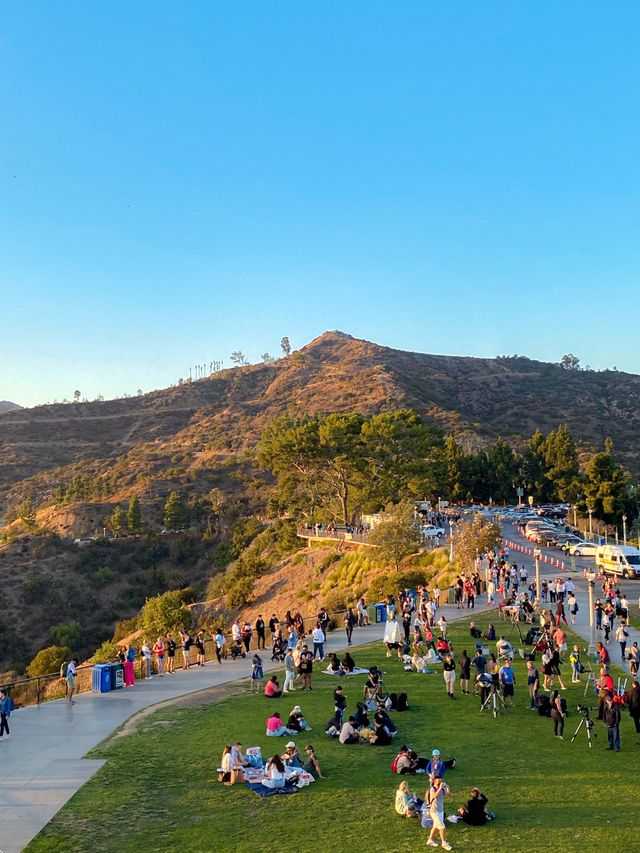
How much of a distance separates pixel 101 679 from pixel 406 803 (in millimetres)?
11742

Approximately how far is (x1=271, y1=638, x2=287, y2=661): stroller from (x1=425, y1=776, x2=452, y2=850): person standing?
12.6 metres

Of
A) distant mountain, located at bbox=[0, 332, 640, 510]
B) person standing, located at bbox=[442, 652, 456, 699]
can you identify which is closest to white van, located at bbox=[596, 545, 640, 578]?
person standing, located at bbox=[442, 652, 456, 699]

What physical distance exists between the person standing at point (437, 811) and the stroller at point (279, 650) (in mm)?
12615

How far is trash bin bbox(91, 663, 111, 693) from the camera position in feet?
66.8

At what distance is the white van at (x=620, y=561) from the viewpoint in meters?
34.2

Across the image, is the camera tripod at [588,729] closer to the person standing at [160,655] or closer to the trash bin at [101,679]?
the trash bin at [101,679]

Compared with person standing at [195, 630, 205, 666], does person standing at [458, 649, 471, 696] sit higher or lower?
higher

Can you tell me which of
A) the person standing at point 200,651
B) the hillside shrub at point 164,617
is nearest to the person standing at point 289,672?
the person standing at point 200,651

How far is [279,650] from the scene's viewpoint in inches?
914

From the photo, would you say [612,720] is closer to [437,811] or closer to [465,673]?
[437,811]

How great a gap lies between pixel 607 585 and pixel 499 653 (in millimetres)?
11100

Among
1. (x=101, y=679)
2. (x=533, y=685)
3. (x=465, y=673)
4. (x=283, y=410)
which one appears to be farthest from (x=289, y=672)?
(x=283, y=410)

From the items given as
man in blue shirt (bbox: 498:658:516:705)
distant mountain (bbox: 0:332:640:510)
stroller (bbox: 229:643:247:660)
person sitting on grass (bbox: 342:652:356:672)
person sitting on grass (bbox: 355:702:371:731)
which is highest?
distant mountain (bbox: 0:332:640:510)

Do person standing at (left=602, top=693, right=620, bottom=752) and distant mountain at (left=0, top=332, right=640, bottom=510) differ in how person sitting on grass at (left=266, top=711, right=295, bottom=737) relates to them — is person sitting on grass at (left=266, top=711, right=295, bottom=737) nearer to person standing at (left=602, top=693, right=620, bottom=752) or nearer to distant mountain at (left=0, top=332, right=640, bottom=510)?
person standing at (left=602, top=693, right=620, bottom=752)
